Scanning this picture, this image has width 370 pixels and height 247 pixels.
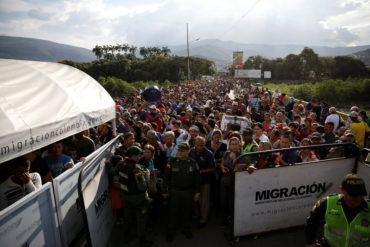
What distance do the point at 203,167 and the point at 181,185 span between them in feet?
2.09

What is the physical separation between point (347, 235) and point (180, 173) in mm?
2424

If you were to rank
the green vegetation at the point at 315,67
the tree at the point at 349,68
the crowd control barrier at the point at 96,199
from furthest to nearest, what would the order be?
the tree at the point at 349,68 < the green vegetation at the point at 315,67 < the crowd control barrier at the point at 96,199

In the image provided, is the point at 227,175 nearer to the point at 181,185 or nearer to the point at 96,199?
the point at 181,185

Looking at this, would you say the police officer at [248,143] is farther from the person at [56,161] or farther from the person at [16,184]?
the person at [16,184]

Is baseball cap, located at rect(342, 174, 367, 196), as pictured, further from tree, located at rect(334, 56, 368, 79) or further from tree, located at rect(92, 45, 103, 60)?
tree, located at rect(92, 45, 103, 60)

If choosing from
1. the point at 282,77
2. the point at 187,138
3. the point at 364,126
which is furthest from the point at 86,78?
the point at 282,77

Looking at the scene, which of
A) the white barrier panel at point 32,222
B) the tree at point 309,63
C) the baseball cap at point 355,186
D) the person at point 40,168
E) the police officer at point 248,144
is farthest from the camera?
the tree at point 309,63

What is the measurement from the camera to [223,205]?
446cm

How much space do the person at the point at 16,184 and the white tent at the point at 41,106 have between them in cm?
26

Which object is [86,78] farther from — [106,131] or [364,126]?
[364,126]

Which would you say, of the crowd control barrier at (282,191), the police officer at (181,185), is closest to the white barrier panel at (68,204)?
the police officer at (181,185)

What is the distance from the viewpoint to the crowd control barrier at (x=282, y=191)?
360 cm

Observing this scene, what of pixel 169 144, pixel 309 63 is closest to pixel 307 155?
pixel 169 144

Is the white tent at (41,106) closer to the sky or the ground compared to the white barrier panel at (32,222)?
closer to the sky
